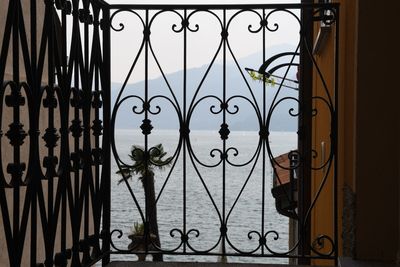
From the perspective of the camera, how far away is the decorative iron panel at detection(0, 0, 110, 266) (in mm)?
1468

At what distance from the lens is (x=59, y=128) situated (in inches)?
79.0

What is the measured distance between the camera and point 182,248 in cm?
255

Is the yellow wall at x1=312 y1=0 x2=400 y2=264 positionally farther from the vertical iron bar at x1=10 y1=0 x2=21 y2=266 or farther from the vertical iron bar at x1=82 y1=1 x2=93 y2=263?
the vertical iron bar at x1=10 y1=0 x2=21 y2=266

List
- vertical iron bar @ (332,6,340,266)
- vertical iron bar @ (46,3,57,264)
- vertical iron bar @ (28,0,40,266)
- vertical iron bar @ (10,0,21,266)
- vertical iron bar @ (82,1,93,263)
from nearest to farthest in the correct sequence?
vertical iron bar @ (10,0,21,266) → vertical iron bar @ (28,0,40,266) → vertical iron bar @ (46,3,57,264) → vertical iron bar @ (82,1,93,263) → vertical iron bar @ (332,6,340,266)

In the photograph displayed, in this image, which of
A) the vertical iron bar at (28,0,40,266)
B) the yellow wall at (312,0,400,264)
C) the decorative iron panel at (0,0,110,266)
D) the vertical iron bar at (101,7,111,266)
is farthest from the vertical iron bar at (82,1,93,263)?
the yellow wall at (312,0,400,264)

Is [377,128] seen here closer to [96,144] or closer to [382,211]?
[382,211]

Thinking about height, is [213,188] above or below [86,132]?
below

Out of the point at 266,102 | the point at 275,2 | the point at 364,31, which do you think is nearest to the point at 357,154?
the point at 364,31

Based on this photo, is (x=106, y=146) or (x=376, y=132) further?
(x=106, y=146)

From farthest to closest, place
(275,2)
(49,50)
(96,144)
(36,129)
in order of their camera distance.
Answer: (275,2), (96,144), (49,50), (36,129)

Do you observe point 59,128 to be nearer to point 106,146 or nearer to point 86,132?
point 86,132

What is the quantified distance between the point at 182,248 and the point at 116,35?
93 cm

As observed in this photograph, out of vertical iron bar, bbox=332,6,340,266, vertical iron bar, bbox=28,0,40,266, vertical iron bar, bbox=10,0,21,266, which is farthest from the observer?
vertical iron bar, bbox=332,6,340,266

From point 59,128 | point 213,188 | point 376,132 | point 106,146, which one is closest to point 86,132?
point 59,128
